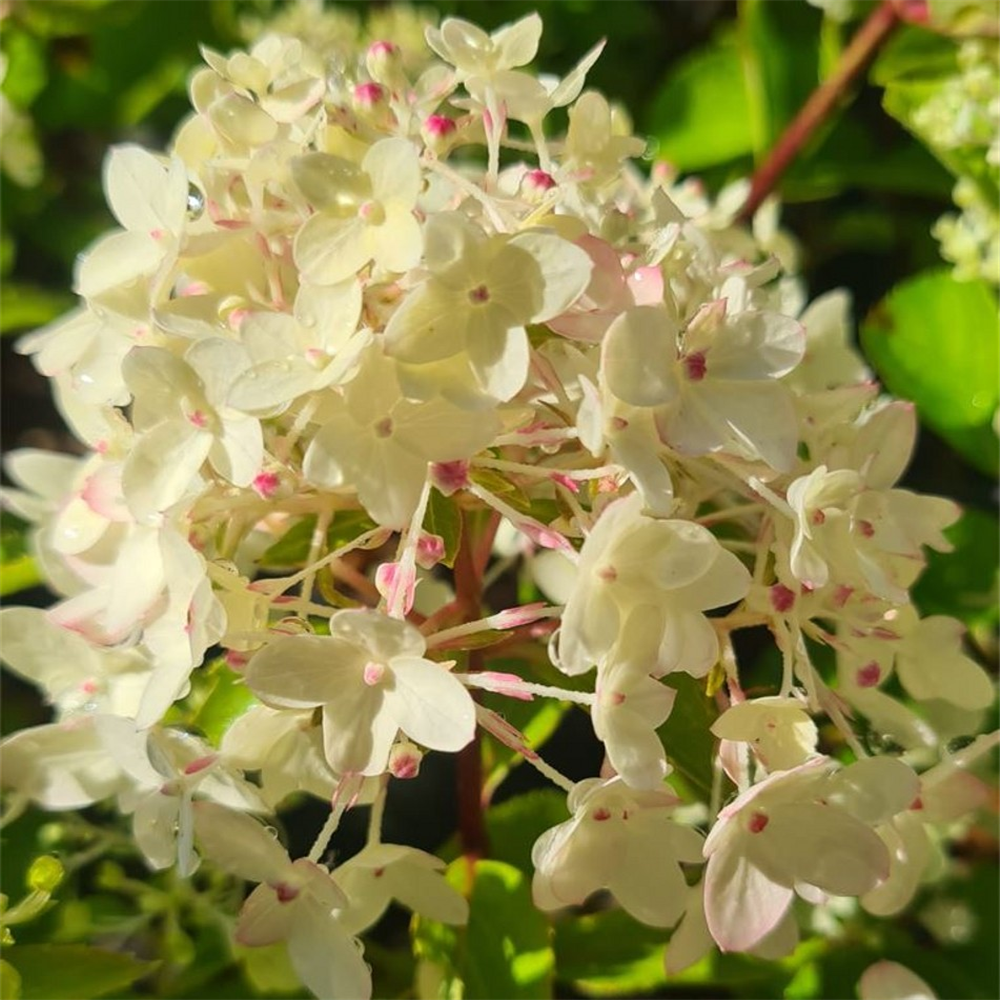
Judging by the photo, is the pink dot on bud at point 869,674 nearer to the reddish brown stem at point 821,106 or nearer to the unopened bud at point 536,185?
the unopened bud at point 536,185

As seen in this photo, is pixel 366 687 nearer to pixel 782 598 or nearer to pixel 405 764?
pixel 405 764

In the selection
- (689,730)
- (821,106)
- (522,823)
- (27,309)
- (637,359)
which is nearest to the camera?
(637,359)

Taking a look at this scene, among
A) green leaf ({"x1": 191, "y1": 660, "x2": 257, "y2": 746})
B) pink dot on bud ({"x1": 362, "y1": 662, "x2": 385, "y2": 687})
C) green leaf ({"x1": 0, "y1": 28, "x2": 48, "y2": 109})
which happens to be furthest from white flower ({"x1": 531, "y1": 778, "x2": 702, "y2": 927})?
green leaf ({"x1": 0, "y1": 28, "x2": 48, "y2": 109})

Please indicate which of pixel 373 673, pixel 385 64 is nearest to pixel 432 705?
pixel 373 673

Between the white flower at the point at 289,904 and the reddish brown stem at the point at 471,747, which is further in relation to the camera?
the reddish brown stem at the point at 471,747

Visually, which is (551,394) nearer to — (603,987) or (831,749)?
(831,749)

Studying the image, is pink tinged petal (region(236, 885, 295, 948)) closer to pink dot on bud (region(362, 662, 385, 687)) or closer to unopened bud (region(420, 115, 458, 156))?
pink dot on bud (region(362, 662, 385, 687))

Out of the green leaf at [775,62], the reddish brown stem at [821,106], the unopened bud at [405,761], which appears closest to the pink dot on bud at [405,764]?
the unopened bud at [405,761]
